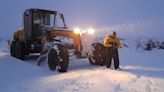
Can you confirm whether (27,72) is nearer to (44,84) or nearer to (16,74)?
(16,74)

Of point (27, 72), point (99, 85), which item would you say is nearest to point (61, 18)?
point (27, 72)

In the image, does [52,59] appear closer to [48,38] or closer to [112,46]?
[48,38]

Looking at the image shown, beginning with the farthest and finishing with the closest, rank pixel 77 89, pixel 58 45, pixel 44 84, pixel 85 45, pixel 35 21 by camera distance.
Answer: pixel 35 21 < pixel 85 45 < pixel 58 45 < pixel 44 84 < pixel 77 89

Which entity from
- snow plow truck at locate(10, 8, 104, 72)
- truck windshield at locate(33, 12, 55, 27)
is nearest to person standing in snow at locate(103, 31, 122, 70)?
snow plow truck at locate(10, 8, 104, 72)

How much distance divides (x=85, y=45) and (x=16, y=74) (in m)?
3.28

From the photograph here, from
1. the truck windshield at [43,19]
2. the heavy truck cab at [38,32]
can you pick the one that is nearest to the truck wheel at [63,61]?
the heavy truck cab at [38,32]

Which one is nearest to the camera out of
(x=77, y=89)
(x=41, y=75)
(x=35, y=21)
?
(x=77, y=89)

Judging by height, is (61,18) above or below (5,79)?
above

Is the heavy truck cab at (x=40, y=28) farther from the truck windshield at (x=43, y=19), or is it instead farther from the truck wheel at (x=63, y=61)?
the truck wheel at (x=63, y=61)

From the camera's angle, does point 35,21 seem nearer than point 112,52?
No

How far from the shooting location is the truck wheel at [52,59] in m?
11.7

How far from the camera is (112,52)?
1228cm

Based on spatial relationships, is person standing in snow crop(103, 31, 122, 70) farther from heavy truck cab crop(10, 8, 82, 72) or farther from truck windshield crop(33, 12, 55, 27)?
truck windshield crop(33, 12, 55, 27)

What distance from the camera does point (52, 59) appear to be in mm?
11898
